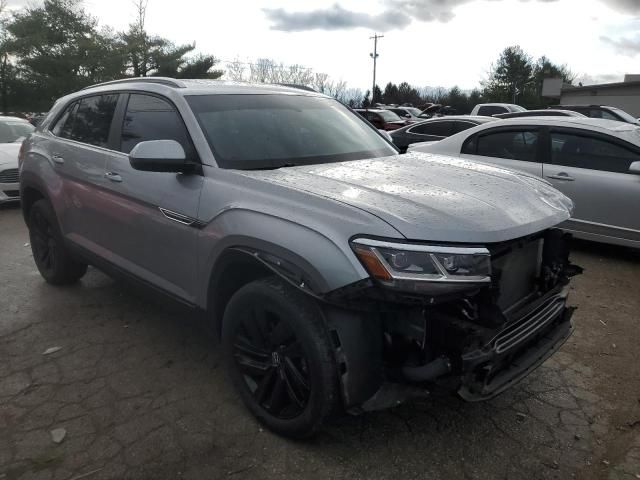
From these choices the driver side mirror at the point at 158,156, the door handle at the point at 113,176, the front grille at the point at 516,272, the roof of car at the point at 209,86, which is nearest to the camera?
the front grille at the point at 516,272

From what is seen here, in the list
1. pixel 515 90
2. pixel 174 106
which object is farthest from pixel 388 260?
pixel 515 90

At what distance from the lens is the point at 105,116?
4.03 metres

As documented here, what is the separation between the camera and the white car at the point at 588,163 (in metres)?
5.42

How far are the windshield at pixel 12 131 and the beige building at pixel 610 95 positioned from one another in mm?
38383

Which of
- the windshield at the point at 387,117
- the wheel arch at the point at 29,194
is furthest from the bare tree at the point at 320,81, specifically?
the wheel arch at the point at 29,194

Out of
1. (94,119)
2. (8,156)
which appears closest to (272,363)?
(94,119)

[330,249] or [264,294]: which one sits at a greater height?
[330,249]

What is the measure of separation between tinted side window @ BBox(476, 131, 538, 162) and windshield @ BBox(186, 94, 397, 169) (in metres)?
3.00

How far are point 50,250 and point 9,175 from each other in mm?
4757

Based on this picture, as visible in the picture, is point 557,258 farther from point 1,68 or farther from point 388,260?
point 1,68

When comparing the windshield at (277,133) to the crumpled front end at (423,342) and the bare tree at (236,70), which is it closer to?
the crumpled front end at (423,342)

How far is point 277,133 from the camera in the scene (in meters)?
3.32

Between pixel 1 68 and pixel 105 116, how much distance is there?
118ft

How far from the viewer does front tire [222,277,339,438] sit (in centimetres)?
234
